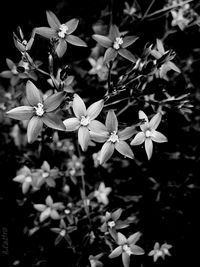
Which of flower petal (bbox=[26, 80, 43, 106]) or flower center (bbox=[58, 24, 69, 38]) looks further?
flower center (bbox=[58, 24, 69, 38])

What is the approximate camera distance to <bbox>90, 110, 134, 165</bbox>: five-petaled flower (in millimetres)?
1356

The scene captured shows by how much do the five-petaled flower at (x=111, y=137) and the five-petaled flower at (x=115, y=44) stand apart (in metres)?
0.33

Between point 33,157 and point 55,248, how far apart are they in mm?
785

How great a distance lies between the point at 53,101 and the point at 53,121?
3.5 inches

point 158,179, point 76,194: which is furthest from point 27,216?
point 158,179

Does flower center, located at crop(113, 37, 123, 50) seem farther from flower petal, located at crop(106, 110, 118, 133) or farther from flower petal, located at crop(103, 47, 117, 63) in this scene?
flower petal, located at crop(106, 110, 118, 133)

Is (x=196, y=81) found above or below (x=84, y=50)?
below

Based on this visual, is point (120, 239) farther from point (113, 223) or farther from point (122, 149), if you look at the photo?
point (122, 149)

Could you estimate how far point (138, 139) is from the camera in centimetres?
140

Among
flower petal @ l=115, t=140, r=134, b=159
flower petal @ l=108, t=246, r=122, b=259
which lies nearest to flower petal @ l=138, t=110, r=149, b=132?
flower petal @ l=115, t=140, r=134, b=159

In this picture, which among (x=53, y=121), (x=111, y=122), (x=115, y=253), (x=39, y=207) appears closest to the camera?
(x=53, y=121)

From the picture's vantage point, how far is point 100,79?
86.2 inches

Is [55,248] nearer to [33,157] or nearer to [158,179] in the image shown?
[33,157]

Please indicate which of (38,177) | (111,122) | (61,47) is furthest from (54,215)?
(61,47)
